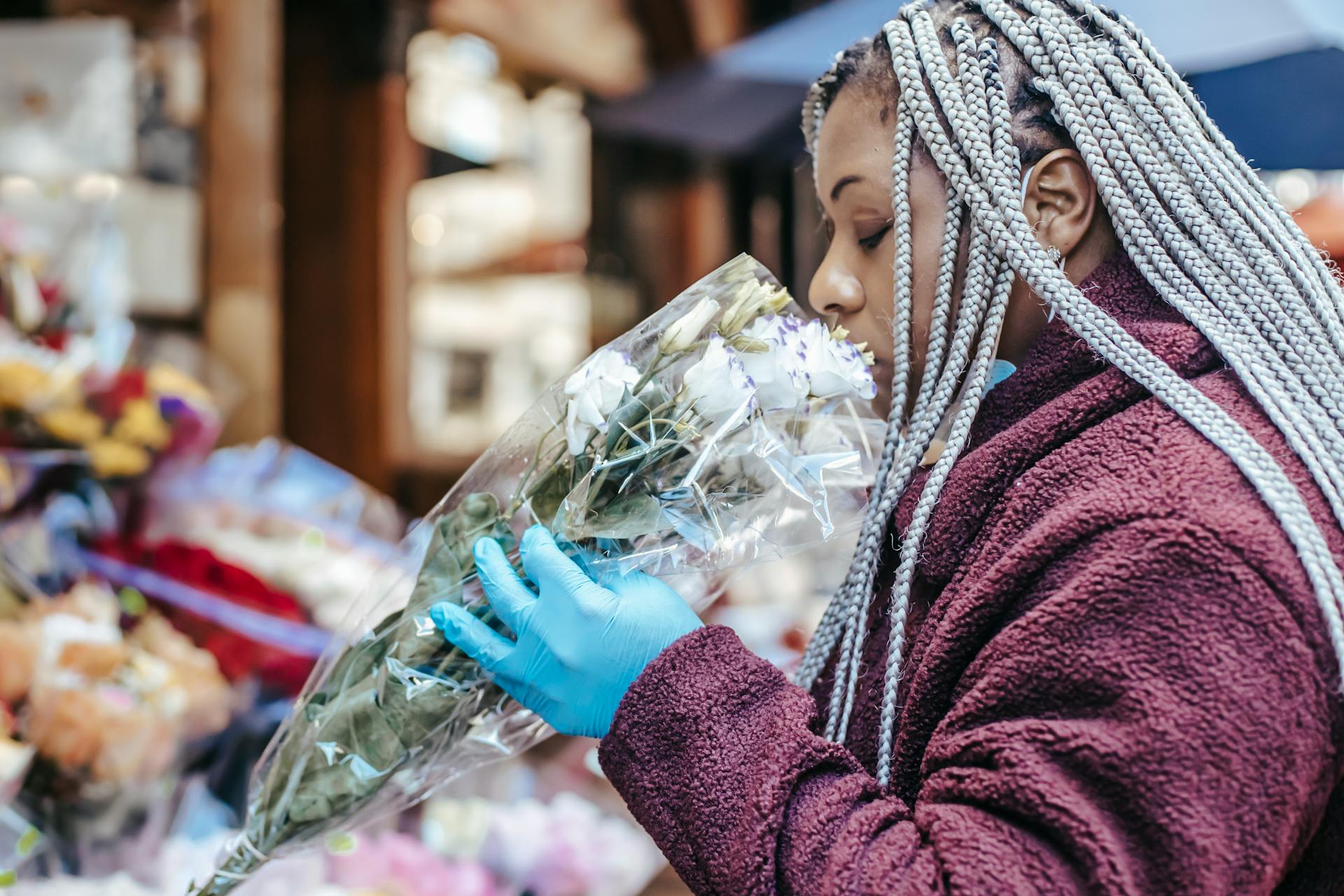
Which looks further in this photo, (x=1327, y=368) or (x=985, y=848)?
(x=1327, y=368)

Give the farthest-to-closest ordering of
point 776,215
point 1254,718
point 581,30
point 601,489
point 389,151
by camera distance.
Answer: point 776,215, point 581,30, point 389,151, point 601,489, point 1254,718

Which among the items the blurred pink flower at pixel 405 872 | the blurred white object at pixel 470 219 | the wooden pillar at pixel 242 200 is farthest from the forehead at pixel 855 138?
the blurred white object at pixel 470 219

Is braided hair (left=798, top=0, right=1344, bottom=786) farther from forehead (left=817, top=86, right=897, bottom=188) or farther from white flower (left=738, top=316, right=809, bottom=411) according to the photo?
white flower (left=738, top=316, right=809, bottom=411)

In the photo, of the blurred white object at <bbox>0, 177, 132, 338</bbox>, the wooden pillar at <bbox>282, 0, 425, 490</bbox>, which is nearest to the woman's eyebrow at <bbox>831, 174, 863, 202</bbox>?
the blurred white object at <bbox>0, 177, 132, 338</bbox>

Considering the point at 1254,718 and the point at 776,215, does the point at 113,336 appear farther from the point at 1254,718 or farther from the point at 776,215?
the point at 776,215

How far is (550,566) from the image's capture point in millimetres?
1028

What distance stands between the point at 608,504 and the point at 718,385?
0.16m

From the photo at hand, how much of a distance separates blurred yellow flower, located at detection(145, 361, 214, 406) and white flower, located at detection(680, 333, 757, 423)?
1.45 m

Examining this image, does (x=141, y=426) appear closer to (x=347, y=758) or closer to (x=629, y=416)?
(x=347, y=758)

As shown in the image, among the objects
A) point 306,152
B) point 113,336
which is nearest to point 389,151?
point 306,152

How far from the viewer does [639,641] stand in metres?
1.00

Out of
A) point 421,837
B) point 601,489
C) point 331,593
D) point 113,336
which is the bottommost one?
point 421,837

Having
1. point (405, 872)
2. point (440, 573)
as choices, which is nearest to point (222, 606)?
point (405, 872)

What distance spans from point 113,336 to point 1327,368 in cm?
209
